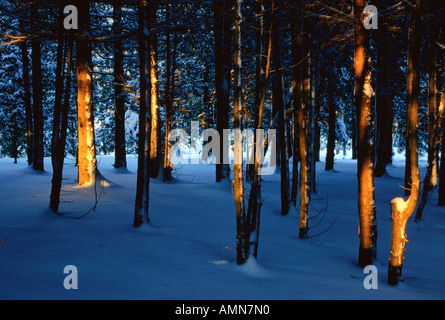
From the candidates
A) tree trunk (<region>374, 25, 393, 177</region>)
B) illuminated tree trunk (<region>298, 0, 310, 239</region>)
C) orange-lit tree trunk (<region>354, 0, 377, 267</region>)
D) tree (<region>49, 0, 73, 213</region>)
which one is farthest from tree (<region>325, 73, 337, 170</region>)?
tree (<region>49, 0, 73, 213</region>)

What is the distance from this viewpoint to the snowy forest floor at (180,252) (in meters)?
4.50

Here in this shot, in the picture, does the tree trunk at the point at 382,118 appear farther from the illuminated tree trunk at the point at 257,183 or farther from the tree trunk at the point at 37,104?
the tree trunk at the point at 37,104

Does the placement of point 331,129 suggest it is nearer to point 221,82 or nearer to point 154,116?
point 221,82

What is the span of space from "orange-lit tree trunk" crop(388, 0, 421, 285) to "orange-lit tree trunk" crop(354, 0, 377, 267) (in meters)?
0.73

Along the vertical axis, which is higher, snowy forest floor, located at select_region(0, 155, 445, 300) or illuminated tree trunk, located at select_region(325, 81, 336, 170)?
illuminated tree trunk, located at select_region(325, 81, 336, 170)

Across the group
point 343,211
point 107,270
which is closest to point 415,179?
point 107,270

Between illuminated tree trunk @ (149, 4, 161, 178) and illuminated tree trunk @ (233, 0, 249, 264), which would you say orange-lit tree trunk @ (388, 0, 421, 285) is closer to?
illuminated tree trunk @ (233, 0, 249, 264)

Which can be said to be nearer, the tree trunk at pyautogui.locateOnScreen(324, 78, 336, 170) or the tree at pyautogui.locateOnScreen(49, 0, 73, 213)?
the tree at pyautogui.locateOnScreen(49, 0, 73, 213)

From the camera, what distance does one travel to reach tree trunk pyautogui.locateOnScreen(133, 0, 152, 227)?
7093 millimetres

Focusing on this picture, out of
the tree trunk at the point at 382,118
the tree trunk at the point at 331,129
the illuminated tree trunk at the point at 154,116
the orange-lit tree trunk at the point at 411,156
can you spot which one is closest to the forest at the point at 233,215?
the orange-lit tree trunk at the point at 411,156

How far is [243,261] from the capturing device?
563 centimetres

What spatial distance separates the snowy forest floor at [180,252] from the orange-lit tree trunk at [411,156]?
1.53 ft
